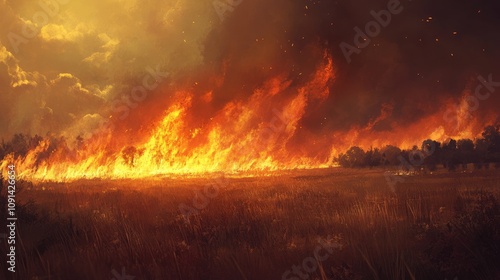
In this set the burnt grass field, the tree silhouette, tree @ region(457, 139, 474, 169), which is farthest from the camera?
the tree silhouette

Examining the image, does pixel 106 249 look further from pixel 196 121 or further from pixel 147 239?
pixel 196 121

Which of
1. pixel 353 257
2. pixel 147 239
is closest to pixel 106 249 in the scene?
pixel 147 239

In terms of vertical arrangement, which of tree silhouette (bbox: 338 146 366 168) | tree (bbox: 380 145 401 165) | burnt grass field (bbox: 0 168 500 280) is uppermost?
tree silhouette (bbox: 338 146 366 168)

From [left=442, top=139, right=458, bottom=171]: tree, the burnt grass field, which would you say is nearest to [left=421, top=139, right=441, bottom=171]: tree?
[left=442, top=139, right=458, bottom=171]: tree

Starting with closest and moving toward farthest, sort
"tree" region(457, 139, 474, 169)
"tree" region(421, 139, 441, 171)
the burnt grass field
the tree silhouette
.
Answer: the burnt grass field → "tree" region(457, 139, 474, 169) → "tree" region(421, 139, 441, 171) → the tree silhouette

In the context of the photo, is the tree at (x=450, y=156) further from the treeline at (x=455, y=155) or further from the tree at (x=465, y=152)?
the tree at (x=465, y=152)

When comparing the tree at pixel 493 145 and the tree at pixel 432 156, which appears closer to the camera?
the tree at pixel 493 145

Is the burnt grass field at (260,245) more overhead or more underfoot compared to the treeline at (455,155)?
more underfoot

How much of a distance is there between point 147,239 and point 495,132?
1422 inches

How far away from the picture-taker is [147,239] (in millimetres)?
8977

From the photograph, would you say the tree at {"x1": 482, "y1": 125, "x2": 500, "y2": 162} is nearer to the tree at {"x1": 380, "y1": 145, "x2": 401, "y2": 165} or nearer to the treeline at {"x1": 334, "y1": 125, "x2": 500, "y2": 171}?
the treeline at {"x1": 334, "y1": 125, "x2": 500, "y2": 171}

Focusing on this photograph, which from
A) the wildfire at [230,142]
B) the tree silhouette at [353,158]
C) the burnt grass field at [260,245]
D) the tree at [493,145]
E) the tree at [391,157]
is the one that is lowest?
the burnt grass field at [260,245]

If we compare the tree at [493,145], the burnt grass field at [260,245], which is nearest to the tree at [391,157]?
the tree at [493,145]

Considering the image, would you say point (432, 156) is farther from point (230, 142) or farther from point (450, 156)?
point (230, 142)
